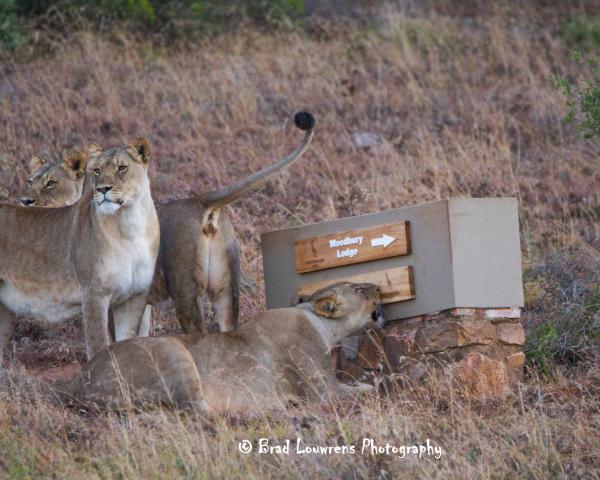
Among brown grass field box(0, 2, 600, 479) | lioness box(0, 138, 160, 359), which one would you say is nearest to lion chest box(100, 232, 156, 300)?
lioness box(0, 138, 160, 359)

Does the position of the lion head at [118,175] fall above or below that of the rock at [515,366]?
above

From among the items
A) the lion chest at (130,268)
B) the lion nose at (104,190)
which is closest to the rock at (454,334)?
the lion chest at (130,268)

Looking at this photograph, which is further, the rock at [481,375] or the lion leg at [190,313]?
the lion leg at [190,313]

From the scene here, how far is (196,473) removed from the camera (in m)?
5.43

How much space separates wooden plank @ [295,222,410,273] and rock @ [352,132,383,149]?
5346mm

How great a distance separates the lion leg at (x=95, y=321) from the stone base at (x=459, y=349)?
1.51 metres

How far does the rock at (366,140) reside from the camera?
42.3 feet

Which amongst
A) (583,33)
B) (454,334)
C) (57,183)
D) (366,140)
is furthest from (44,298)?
(583,33)

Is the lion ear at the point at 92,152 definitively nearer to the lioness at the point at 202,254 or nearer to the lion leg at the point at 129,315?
the lioness at the point at 202,254

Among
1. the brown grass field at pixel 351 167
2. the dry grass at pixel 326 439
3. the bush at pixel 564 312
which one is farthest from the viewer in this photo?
the bush at pixel 564 312

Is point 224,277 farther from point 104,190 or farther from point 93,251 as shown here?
point 104,190

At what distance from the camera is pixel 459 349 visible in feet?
22.7

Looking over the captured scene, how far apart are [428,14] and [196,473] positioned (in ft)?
41.8

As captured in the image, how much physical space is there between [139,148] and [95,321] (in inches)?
43.8
